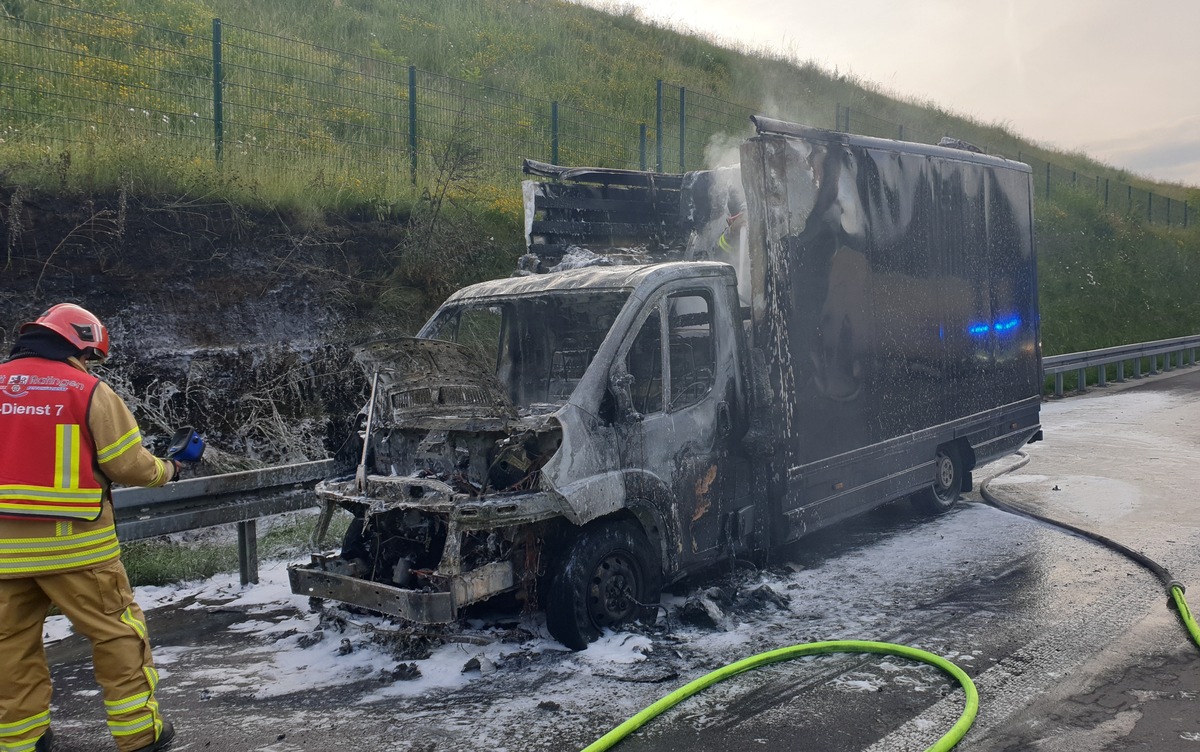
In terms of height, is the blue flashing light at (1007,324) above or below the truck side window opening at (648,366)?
above

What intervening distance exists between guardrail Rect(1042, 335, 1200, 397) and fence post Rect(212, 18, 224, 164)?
11920mm

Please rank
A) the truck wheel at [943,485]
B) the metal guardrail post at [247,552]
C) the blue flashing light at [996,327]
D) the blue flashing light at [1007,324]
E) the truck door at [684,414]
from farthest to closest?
the blue flashing light at [1007,324], the blue flashing light at [996,327], the truck wheel at [943,485], the metal guardrail post at [247,552], the truck door at [684,414]

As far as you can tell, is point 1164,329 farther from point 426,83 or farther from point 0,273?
point 0,273

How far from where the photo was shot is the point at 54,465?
372 centimetres

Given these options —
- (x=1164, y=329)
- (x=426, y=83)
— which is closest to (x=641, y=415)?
(x=426, y=83)

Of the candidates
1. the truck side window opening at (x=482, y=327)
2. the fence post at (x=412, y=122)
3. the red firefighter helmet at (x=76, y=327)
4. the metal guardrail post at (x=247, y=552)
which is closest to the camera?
the red firefighter helmet at (x=76, y=327)

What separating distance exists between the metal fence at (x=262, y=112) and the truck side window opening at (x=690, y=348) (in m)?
5.30

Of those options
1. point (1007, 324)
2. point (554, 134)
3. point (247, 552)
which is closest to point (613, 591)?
point (247, 552)

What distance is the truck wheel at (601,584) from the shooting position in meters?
4.77

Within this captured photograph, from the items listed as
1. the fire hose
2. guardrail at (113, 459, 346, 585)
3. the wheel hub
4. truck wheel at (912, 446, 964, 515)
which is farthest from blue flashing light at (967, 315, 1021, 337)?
guardrail at (113, 459, 346, 585)

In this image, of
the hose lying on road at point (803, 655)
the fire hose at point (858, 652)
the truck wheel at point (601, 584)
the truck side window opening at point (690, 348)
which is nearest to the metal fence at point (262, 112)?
the truck side window opening at point (690, 348)

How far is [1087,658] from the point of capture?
466cm

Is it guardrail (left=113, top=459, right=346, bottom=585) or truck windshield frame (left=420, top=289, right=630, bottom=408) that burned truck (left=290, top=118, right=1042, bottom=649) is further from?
guardrail (left=113, top=459, right=346, bottom=585)

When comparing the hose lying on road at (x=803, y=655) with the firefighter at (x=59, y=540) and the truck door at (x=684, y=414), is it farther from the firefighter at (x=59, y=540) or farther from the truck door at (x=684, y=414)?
the firefighter at (x=59, y=540)
